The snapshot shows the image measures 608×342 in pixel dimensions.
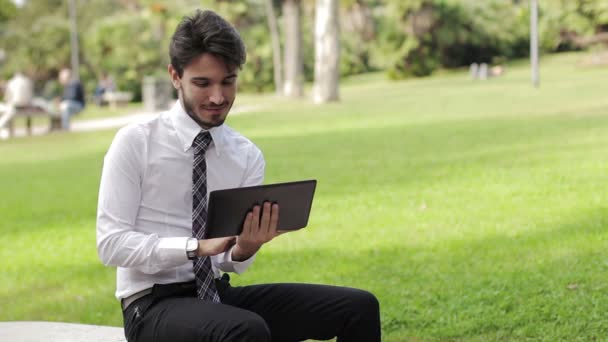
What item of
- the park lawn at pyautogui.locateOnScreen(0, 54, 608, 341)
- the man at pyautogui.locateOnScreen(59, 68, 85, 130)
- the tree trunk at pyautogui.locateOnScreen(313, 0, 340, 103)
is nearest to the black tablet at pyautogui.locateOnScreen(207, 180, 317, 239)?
the park lawn at pyautogui.locateOnScreen(0, 54, 608, 341)

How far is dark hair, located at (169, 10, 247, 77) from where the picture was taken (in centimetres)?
371

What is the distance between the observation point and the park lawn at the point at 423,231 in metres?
6.00

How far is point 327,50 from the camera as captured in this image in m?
30.4

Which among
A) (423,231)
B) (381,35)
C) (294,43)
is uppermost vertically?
(423,231)

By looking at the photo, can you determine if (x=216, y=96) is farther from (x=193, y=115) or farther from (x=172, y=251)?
(x=172, y=251)

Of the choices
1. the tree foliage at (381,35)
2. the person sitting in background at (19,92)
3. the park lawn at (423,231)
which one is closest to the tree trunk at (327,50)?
the person sitting in background at (19,92)

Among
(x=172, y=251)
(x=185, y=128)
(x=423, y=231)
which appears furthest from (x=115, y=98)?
(x=172, y=251)

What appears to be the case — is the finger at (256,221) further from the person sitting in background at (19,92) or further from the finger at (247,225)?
the person sitting in background at (19,92)

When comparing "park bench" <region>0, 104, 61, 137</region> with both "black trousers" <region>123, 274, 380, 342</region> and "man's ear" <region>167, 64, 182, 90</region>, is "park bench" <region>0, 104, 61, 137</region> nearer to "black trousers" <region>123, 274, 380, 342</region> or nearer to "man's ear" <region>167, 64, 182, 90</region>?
"man's ear" <region>167, 64, 182, 90</region>

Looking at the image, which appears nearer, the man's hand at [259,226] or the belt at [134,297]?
the man's hand at [259,226]

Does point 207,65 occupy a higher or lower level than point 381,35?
higher

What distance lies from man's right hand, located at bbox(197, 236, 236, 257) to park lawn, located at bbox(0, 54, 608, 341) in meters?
2.37

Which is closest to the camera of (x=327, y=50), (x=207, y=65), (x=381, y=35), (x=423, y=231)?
(x=207, y=65)

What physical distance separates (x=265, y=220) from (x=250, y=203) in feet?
0.30
